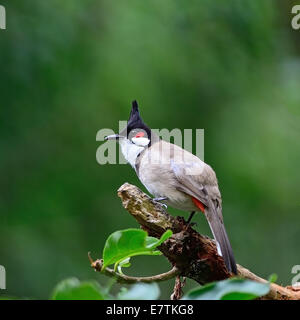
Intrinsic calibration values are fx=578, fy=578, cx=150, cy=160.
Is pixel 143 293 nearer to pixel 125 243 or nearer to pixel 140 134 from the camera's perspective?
pixel 125 243

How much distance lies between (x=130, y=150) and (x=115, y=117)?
1.98 m

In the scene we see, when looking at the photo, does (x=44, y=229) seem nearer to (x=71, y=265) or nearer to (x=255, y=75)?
(x=71, y=265)

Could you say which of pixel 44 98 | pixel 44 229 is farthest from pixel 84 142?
pixel 44 229

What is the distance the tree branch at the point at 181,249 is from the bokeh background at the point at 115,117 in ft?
8.21

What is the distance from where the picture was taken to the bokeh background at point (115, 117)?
491 centimetres

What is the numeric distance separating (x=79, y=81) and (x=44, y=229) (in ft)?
4.41

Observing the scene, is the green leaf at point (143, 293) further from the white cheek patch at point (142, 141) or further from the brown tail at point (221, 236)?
the white cheek patch at point (142, 141)

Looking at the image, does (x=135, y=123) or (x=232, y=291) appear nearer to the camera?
(x=232, y=291)

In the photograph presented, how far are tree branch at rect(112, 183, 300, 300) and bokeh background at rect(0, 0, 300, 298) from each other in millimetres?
2502

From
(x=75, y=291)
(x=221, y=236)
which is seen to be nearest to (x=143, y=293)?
(x=75, y=291)

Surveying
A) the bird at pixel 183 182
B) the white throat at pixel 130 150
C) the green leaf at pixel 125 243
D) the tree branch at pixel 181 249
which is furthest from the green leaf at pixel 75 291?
the white throat at pixel 130 150

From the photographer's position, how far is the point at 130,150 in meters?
3.03

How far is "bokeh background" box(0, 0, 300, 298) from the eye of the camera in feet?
16.1

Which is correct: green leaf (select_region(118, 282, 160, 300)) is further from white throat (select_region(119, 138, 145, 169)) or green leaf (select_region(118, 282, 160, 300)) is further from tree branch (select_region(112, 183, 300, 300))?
white throat (select_region(119, 138, 145, 169))
